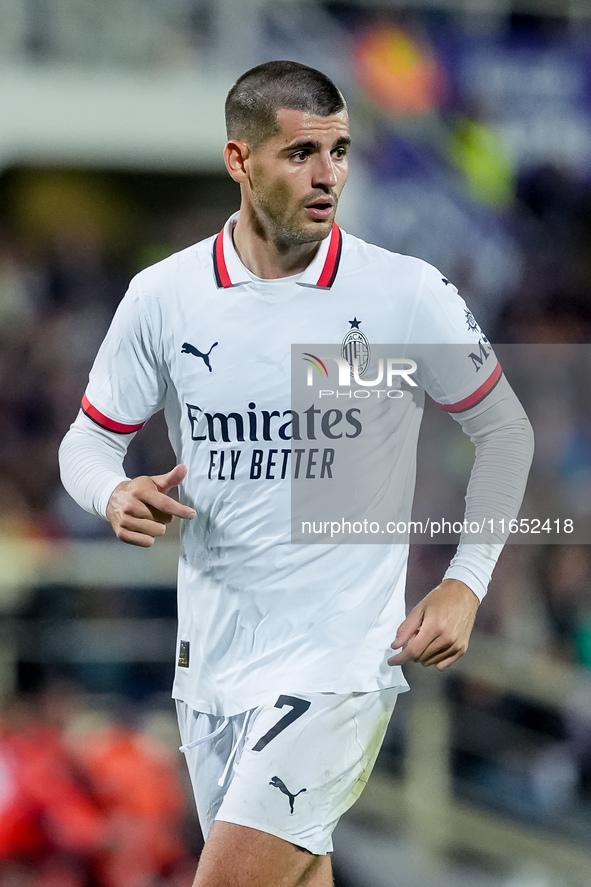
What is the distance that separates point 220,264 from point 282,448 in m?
0.44

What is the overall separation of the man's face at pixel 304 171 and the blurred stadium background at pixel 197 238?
2066 millimetres

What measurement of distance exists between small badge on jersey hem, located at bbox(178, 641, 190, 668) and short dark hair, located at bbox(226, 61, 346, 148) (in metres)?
1.07

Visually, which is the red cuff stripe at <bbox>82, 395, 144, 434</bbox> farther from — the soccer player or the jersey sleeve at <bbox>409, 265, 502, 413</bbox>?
the jersey sleeve at <bbox>409, 265, 502, 413</bbox>

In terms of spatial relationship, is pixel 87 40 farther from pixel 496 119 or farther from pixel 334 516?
pixel 334 516

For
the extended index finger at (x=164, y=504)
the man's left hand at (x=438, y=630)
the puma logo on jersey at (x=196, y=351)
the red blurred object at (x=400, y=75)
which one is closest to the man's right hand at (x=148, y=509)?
the extended index finger at (x=164, y=504)

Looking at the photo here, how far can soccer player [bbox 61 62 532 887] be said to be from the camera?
2199 mm

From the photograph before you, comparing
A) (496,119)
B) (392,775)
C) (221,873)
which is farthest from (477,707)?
(496,119)

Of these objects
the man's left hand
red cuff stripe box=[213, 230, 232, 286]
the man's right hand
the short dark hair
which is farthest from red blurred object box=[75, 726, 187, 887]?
the short dark hair

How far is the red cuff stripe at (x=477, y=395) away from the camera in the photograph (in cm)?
241

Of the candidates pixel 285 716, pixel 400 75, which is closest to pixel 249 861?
pixel 285 716

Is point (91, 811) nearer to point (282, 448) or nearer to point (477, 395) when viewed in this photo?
point (282, 448)

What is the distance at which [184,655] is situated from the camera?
2395 millimetres

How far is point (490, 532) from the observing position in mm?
2324

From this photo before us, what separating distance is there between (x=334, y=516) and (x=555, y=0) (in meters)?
5.05
